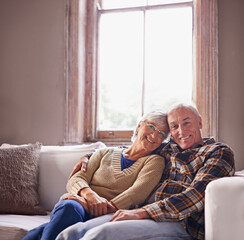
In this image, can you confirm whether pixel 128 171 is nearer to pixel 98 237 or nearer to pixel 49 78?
pixel 98 237

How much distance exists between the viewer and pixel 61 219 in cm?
154

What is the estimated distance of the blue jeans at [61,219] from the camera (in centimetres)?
150

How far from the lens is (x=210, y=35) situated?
113 inches

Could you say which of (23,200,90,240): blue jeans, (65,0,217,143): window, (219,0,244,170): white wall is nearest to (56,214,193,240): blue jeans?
(23,200,90,240): blue jeans

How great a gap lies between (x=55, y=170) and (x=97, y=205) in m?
0.68

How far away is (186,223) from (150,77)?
6.27 ft

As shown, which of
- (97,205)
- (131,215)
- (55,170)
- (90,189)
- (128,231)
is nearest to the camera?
(128,231)

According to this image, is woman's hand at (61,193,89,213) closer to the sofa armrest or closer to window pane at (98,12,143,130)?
the sofa armrest

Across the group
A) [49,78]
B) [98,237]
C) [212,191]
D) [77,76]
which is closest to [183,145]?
[212,191]

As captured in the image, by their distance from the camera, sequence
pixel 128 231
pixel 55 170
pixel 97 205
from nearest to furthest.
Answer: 1. pixel 128 231
2. pixel 97 205
3. pixel 55 170

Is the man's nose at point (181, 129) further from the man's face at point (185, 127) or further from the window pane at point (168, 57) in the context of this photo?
the window pane at point (168, 57)

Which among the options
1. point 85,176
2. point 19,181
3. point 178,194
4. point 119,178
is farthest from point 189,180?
point 19,181

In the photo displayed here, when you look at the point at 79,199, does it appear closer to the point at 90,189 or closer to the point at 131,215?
the point at 90,189

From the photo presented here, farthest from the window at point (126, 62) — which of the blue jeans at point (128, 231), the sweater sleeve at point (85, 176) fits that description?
the blue jeans at point (128, 231)
